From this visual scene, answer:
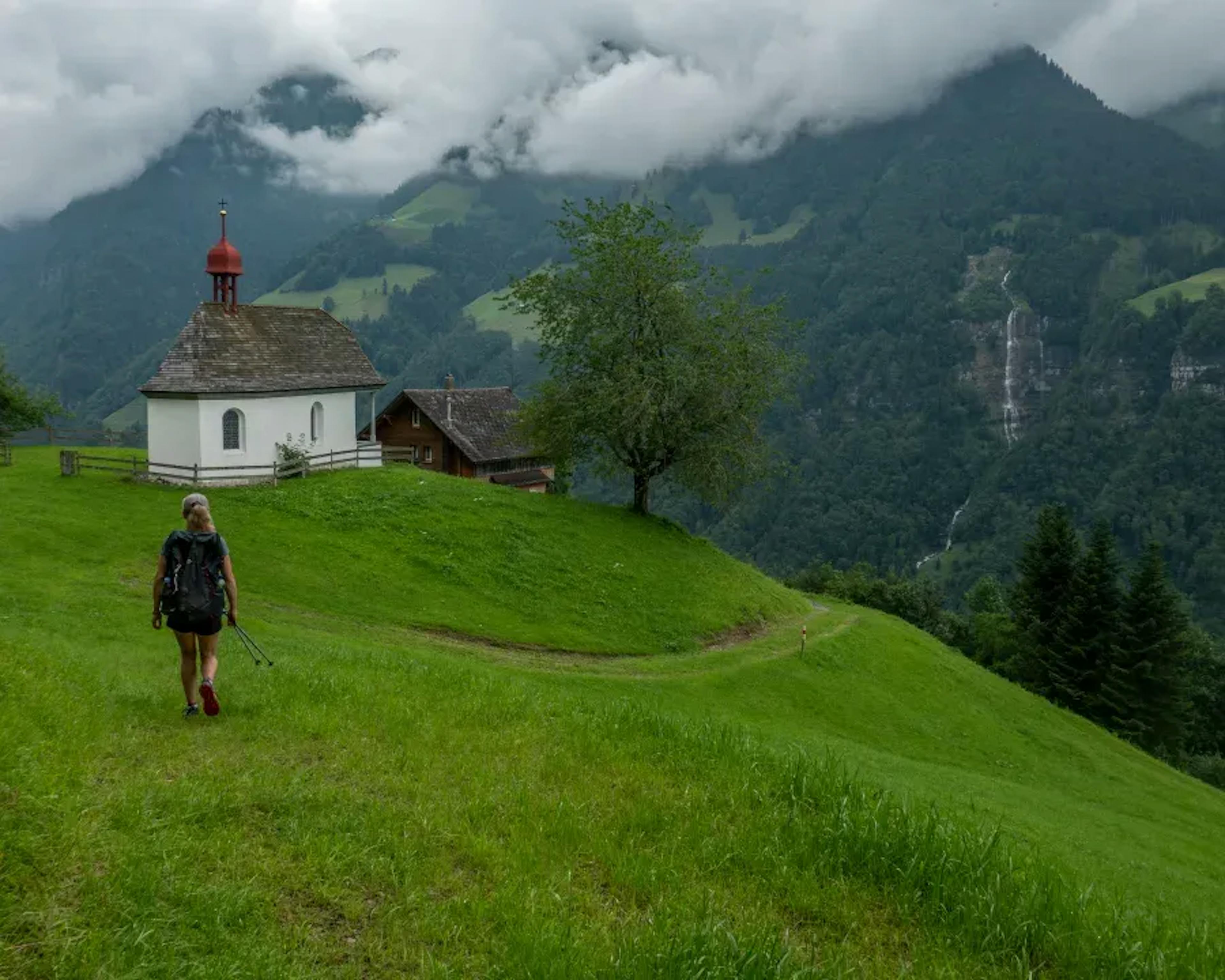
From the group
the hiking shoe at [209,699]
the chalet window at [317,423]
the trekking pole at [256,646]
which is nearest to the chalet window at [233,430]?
the chalet window at [317,423]

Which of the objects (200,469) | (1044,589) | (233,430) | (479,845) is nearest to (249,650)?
(479,845)

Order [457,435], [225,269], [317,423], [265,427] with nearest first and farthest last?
[265,427]
[317,423]
[225,269]
[457,435]

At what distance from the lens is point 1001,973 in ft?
21.6

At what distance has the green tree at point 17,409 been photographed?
56.8 m

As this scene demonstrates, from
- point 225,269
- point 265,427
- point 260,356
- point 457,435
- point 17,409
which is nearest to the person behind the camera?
point 265,427

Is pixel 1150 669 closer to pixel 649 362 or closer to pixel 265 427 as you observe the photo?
pixel 649 362

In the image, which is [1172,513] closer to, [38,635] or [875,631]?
[875,631]

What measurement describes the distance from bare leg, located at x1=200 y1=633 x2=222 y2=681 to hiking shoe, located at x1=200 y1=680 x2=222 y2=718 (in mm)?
171

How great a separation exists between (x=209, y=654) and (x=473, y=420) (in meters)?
51.6

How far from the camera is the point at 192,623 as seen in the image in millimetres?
10688

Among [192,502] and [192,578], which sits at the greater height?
[192,502]

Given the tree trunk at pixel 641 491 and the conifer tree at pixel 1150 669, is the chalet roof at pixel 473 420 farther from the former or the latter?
the conifer tree at pixel 1150 669

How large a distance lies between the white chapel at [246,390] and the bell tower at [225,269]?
0.22 ft

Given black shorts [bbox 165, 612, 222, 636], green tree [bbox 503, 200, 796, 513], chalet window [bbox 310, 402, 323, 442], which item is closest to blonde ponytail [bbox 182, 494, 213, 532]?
black shorts [bbox 165, 612, 222, 636]
